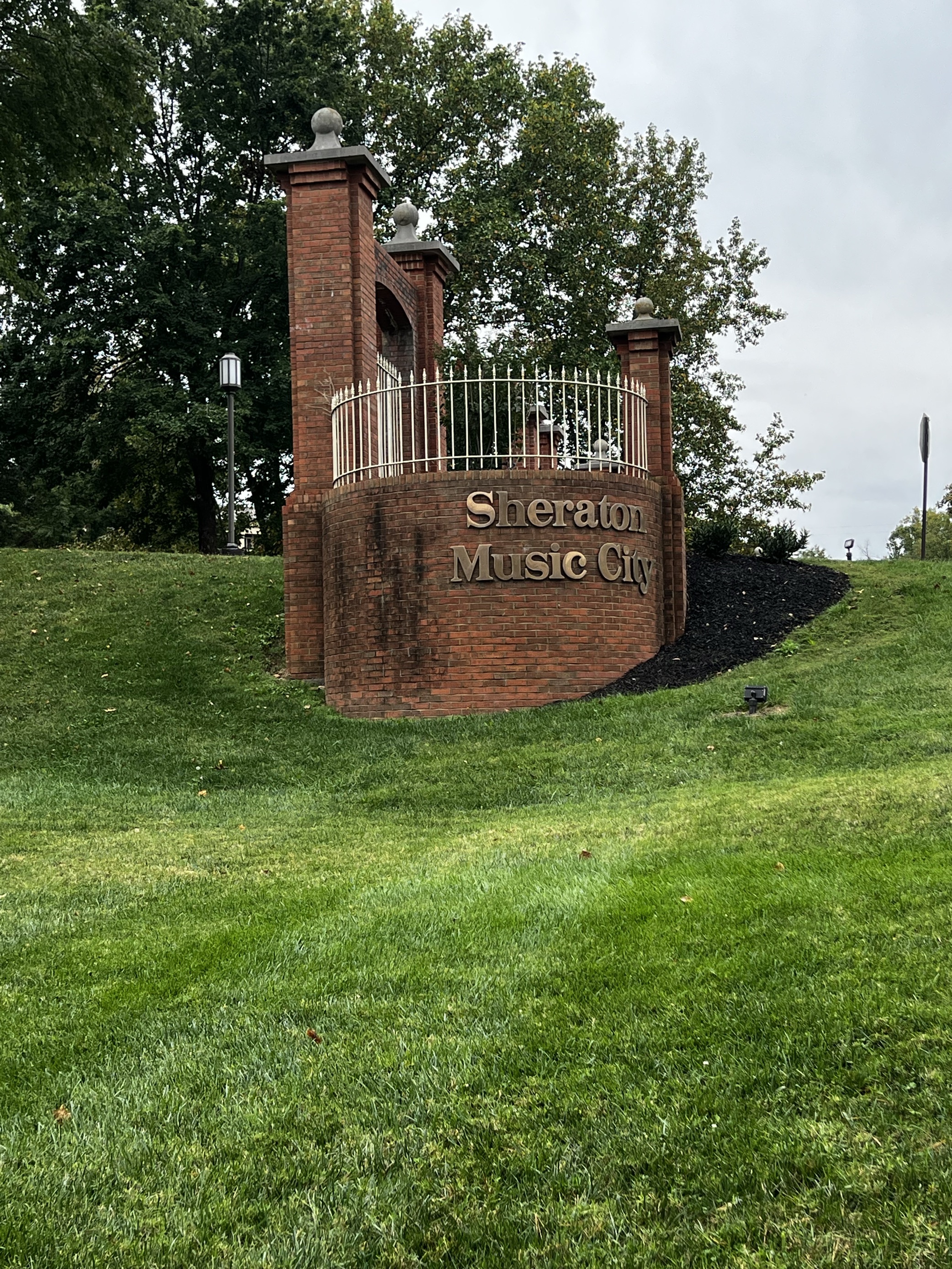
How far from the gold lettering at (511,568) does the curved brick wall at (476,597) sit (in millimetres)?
16

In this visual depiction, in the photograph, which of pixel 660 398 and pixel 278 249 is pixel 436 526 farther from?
pixel 278 249

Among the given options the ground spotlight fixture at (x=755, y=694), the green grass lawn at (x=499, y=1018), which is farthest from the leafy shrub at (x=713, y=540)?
the green grass lawn at (x=499, y=1018)

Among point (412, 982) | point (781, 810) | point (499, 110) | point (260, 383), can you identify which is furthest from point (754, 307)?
point (412, 982)

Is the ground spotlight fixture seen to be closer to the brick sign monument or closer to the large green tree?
the brick sign monument

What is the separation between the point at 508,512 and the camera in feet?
43.0

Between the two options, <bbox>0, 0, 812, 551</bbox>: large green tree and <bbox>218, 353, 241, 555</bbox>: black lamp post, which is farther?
<bbox>0, 0, 812, 551</bbox>: large green tree

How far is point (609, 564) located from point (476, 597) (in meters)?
1.60

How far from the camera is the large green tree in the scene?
2839 cm

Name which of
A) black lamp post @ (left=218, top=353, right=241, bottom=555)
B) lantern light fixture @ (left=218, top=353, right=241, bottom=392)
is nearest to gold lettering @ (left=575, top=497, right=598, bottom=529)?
black lamp post @ (left=218, top=353, right=241, bottom=555)

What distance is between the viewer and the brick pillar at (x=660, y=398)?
15266 millimetres

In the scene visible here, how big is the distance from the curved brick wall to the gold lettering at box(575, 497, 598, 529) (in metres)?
0.02

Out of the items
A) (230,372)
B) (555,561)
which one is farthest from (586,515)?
(230,372)

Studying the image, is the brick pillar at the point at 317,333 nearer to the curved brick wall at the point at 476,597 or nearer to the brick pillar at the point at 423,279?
the curved brick wall at the point at 476,597

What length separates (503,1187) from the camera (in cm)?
319
